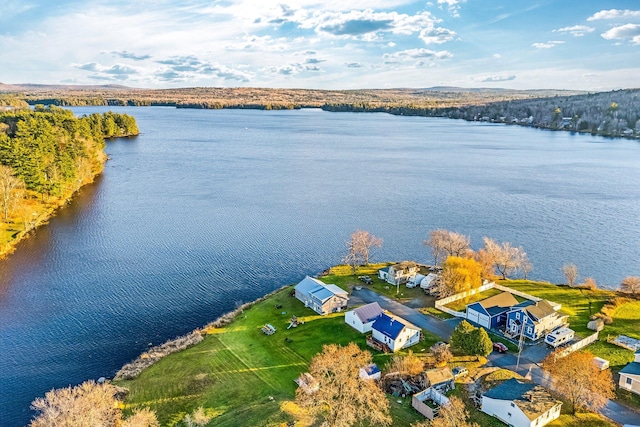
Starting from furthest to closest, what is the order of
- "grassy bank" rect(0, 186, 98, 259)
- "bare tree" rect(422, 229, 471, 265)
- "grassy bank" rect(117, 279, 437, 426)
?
1. "grassy bank" rect(0, 186, 98, 259)
2. "bare tree" rect(422, 229, 471, 265)
3. "grassy bank" rect(117, 279, 437, 426)

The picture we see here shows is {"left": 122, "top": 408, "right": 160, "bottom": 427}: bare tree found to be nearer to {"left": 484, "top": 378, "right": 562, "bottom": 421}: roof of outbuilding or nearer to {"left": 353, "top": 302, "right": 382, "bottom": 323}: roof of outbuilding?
{"left": 353, "top": 302, "right": 382, "bottom": 323}: roof of outbuilding

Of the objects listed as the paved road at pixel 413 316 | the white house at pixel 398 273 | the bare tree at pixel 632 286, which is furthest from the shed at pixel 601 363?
the white house at pixel 398 273

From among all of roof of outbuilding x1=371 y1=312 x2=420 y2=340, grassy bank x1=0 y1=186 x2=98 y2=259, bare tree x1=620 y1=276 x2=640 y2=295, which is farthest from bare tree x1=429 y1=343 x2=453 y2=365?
grassy bank x1=0 y1=186 x2=98 y2=259

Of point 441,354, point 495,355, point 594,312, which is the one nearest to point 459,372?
point 441,354

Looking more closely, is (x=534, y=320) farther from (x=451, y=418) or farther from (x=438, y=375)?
(x=451, y=418)

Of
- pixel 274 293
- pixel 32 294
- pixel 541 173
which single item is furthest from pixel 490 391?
pixel 541 173

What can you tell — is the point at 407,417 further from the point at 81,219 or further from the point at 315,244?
the point at 81,219

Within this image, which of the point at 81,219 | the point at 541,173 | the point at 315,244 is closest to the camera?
the point at 315,244
